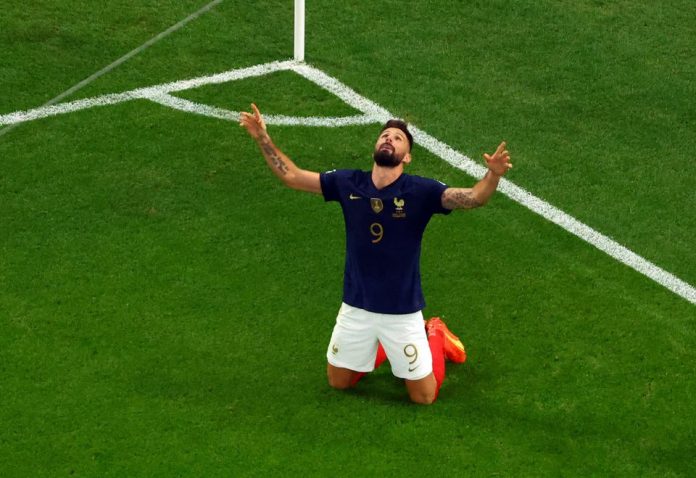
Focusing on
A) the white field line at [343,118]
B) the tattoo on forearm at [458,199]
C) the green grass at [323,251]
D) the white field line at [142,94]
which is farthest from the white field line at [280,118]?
the tattoo on forearm at [458,199]

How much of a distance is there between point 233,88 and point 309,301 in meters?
3.09

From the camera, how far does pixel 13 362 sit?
8.54 m

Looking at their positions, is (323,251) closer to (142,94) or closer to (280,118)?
(280,118)

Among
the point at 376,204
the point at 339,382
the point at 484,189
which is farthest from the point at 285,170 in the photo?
the point at 339,382

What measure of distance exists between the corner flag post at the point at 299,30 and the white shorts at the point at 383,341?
4167mm

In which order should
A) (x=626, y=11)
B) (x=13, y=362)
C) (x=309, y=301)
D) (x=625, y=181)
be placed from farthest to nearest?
(x=626, y=11) < (x=625, y=181) < (x=309, y=301) < (x=13, y=362)

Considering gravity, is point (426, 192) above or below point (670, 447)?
above

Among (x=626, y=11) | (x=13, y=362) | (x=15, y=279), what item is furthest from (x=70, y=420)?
(x=626, y=11)

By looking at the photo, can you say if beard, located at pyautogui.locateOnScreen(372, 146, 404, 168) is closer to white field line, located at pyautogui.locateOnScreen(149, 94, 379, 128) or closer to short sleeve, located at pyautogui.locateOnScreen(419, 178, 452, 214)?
short sleeve, located at pyautogui.locateOnScreen(419, 178, 452, 214)

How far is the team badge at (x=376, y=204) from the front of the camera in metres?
7.84

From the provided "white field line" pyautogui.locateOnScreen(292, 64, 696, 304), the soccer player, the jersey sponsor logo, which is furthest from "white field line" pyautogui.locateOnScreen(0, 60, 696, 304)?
the jersey sponsor logo

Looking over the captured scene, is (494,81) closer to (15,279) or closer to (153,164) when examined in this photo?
(153,164)

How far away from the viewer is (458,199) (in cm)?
770

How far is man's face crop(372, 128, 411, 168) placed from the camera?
25.6ft
